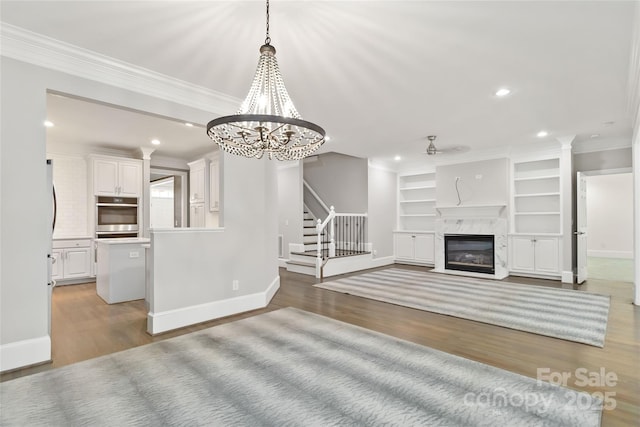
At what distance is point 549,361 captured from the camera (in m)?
2.65

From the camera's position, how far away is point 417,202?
8.55 metres

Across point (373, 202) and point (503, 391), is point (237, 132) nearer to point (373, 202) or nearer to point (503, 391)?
point (503, 391)

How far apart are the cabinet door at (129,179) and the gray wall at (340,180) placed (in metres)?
4.26

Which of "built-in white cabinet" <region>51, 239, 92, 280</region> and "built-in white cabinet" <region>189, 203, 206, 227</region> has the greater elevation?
"built-in white cabinet" <region>189, 203, 206, 227</region>

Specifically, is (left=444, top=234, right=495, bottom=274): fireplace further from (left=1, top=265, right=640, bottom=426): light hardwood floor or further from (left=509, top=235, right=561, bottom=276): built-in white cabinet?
(left=1, top=265, right=640, bottom=426): light hardwood floor

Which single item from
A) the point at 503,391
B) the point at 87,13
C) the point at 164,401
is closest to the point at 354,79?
the point at 87,13

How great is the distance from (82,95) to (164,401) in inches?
111

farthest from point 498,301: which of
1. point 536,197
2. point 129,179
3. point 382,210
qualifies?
point 129,179

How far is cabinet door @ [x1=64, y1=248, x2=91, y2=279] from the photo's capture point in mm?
5895

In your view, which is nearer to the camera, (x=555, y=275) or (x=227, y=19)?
(x=227, y=19)

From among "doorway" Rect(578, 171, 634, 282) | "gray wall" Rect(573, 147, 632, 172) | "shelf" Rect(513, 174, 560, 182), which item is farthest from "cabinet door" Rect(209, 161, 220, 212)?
"doorway" Rect(578, 171, 634, 282)

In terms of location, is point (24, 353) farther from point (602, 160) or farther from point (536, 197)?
point (602, 160)

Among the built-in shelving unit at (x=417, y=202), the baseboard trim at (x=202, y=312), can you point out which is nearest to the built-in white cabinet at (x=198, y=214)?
the baseboard trim at (x=202, y=312)

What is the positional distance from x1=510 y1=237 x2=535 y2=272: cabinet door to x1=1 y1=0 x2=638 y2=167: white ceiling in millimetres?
2745
